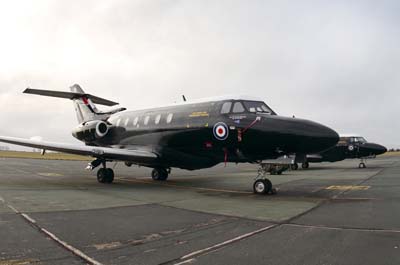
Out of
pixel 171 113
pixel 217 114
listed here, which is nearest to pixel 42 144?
pixel 171 113

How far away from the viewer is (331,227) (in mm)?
6012

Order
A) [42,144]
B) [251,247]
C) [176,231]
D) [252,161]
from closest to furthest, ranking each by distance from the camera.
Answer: [251,247]
[176,231]
[252,161]
[42,144]

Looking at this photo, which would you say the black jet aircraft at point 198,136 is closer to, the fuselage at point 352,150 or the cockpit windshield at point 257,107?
the cockpit windshield at point 257,107

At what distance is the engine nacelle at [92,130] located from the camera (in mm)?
17625

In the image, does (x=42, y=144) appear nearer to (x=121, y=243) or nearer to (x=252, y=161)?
(x=252, y=161)

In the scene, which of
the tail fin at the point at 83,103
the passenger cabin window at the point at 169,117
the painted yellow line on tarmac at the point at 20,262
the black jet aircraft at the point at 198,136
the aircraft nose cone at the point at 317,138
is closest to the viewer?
the painted yellow line on tarmac at the point at 20,262

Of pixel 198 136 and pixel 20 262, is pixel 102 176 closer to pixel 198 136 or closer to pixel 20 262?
pixel 198 136

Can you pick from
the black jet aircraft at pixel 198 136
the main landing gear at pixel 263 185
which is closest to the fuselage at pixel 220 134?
the black jet aircraft at pixel 198 136

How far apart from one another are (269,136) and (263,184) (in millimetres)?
1558

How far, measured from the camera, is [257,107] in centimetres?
1184

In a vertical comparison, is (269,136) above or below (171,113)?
below

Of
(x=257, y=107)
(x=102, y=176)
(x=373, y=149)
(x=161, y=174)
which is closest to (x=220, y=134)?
(x=257, y=107)

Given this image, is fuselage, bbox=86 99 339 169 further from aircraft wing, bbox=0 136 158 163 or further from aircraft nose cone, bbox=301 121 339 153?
aircraft wing, bbox=0 136 158 163

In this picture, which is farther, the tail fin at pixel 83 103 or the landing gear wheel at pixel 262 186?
the tail fin at pixel 83 103
